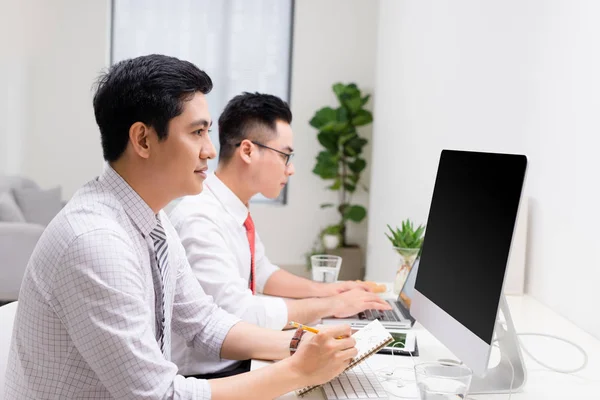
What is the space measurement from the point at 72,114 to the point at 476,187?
4567 mm

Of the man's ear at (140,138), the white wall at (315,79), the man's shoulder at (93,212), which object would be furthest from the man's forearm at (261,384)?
the white wall at (315,79)

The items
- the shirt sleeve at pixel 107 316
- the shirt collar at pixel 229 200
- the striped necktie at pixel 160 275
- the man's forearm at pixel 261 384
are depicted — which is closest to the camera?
the shirt sleeve at pixel 107 316

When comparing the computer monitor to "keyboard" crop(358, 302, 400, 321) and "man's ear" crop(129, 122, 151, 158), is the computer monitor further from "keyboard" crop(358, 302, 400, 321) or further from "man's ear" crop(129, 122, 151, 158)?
"man's ear" crop(129, 122, 151, 158)

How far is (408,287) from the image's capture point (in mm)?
2023

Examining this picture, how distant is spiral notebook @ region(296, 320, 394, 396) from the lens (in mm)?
1373

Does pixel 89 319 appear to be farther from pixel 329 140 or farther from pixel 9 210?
pixel 329 140

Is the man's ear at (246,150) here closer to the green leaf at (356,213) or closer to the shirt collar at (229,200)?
the shirt collar at (229,200)

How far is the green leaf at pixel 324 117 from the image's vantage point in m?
6.04

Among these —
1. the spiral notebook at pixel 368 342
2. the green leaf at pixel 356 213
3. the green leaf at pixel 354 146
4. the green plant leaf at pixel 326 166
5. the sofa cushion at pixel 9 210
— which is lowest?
the green leaf at pixel 356 213

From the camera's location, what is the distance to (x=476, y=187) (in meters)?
1.36

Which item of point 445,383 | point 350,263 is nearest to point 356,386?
point 445,383

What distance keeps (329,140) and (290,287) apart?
386 cm

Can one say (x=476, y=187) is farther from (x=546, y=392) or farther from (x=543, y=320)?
(x=543, y=320)

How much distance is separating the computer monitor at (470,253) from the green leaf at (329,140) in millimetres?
4507
